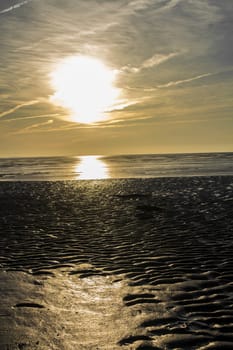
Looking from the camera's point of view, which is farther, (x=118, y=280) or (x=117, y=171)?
(x=117, y=171)

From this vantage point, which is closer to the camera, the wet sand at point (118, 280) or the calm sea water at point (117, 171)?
the wet sand at point (118, 280)

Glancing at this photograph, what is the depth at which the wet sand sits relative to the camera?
23.2 feet

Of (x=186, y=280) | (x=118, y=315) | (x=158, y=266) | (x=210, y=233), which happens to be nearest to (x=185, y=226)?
(x=210, y=233)

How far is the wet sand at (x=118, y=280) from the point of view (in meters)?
7.07

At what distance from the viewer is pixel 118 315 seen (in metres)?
7.95

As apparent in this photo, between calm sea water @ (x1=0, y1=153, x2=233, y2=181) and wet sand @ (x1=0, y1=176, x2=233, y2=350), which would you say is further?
calm sea water @ (x1=0, y1=153, x2=233, y2=181)

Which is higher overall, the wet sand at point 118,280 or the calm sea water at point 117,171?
the calm sea water at point 117,171

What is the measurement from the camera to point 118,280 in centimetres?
1042

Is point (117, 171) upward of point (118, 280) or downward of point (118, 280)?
upward

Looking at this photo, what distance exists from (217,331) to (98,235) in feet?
32.8

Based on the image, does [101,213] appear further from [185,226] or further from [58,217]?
[185,226]

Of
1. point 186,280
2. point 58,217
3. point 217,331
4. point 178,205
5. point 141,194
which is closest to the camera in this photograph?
point 217,331

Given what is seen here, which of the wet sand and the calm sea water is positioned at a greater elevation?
the calm sea water

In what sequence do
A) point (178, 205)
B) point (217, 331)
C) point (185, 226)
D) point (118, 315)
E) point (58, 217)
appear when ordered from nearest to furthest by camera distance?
point (217, 331)
point (118, 315)
point (185, 226)
point (58, 217)
point (178, 205)
